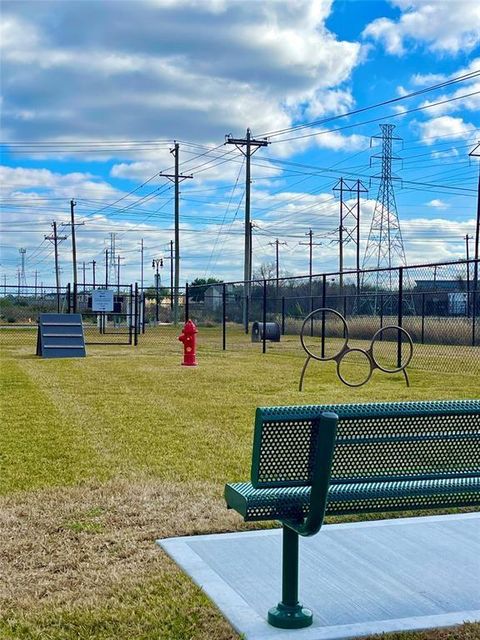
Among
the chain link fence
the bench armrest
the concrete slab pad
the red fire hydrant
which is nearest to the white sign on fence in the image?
the chain link fence

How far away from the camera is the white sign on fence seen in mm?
27172

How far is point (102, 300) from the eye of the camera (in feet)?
90.2

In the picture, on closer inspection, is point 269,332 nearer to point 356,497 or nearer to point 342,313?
point 342,313

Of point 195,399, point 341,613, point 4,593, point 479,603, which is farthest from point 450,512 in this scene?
point 195,399

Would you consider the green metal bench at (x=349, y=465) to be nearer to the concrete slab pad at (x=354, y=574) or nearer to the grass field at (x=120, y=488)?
the concrete slab pad at (x=354, y=574)

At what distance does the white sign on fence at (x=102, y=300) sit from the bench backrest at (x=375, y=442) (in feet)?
78.8

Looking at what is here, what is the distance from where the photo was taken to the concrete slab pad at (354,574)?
345cm

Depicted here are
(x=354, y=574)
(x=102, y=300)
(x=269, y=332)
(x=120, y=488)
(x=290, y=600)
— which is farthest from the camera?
(x=269, y=332)

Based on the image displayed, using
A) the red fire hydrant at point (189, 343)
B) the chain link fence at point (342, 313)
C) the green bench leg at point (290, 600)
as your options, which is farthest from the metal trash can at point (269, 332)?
the green bench leg at point (290, 600)

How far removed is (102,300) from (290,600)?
24638 mm

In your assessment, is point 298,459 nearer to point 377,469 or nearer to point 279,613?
point 377,469

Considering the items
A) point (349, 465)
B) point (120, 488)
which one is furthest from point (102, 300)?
point (349, 465)

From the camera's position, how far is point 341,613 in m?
3.51

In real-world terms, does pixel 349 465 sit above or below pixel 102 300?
below
